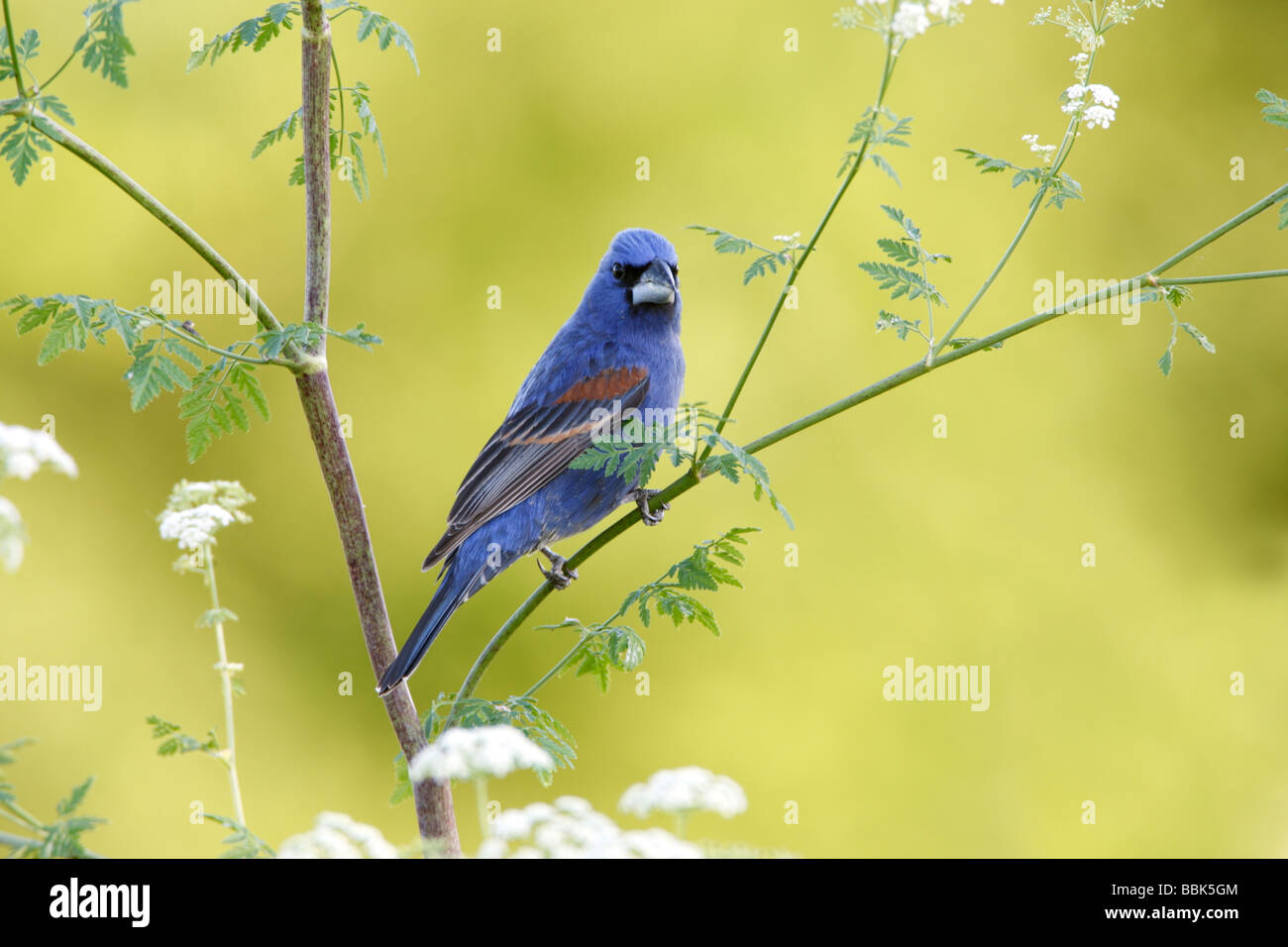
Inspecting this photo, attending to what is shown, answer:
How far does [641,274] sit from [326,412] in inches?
68.0

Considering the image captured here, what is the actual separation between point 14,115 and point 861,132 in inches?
51.2

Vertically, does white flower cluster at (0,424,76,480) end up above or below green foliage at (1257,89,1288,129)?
below

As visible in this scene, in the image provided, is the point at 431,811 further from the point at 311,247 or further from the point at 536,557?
the point at 536,557

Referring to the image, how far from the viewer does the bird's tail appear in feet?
8.71

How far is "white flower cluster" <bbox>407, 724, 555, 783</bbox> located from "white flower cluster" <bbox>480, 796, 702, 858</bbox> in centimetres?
5

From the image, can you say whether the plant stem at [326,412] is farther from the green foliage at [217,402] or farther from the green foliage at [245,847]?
the green foliage at [245,847]

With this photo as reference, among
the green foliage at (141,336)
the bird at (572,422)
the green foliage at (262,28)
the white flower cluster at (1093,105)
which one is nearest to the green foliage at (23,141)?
the green foliage at (141,336)

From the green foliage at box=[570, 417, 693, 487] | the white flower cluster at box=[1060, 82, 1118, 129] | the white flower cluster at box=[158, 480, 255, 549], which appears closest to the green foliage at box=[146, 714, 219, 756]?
the white flower cluster at box=[158, 480, 255, 549]

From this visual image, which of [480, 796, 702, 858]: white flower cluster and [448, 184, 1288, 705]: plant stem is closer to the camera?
[480, 796, 702, 858]: white flower cluster

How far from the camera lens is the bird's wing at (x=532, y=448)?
335 centimetres

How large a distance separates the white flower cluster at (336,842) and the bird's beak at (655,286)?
2519 millimetres

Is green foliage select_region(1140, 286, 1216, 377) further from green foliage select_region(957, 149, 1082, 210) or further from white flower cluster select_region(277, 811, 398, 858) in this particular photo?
white flower cluster select_region(277, 811, 398, 858)

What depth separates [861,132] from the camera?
1754 millimetres

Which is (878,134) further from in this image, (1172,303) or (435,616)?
(435,616)
